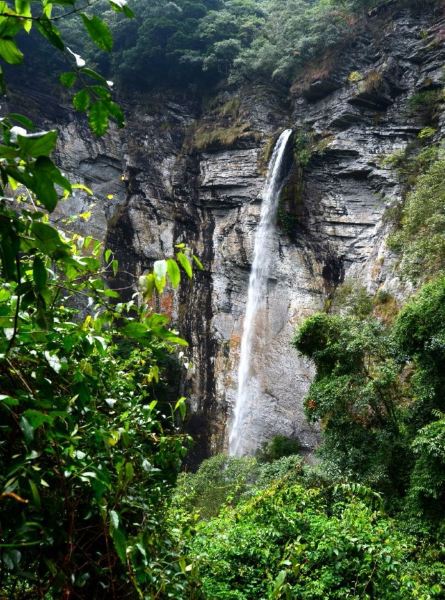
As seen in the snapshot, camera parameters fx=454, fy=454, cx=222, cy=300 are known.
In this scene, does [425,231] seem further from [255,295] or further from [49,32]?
[49,32]

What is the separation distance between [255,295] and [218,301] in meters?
1.33

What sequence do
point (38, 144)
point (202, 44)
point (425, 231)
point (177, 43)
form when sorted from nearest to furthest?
point (38, 144) < point (425, 231) < point (177, 43) < point (202, 44)

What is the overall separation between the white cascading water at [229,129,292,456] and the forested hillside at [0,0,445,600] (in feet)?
0.77

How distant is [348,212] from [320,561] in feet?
38.6

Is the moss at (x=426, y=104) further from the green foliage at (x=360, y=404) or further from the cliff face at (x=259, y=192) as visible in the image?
the green foliage at (x=360, y=404)

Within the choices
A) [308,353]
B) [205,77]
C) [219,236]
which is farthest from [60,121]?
[308,353]

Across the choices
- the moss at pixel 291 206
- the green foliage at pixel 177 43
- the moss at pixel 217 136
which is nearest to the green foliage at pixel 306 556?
the moss at pixel 291 206

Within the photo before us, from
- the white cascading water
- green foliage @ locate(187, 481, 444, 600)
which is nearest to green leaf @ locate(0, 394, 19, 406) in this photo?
green foliage @ locate(187, 481, 444, 600)

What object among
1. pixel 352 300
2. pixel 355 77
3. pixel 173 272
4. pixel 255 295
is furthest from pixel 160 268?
pixel 355 77

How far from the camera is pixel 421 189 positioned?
962cm

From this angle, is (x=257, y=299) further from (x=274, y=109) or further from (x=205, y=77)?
(x=205, y=77)

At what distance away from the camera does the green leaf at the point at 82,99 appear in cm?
89

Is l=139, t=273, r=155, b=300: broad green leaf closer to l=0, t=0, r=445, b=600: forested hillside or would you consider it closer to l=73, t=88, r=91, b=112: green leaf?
l=0, t=0, r=445, b=600: forested hillside

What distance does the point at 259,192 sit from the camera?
1471 centimetres
